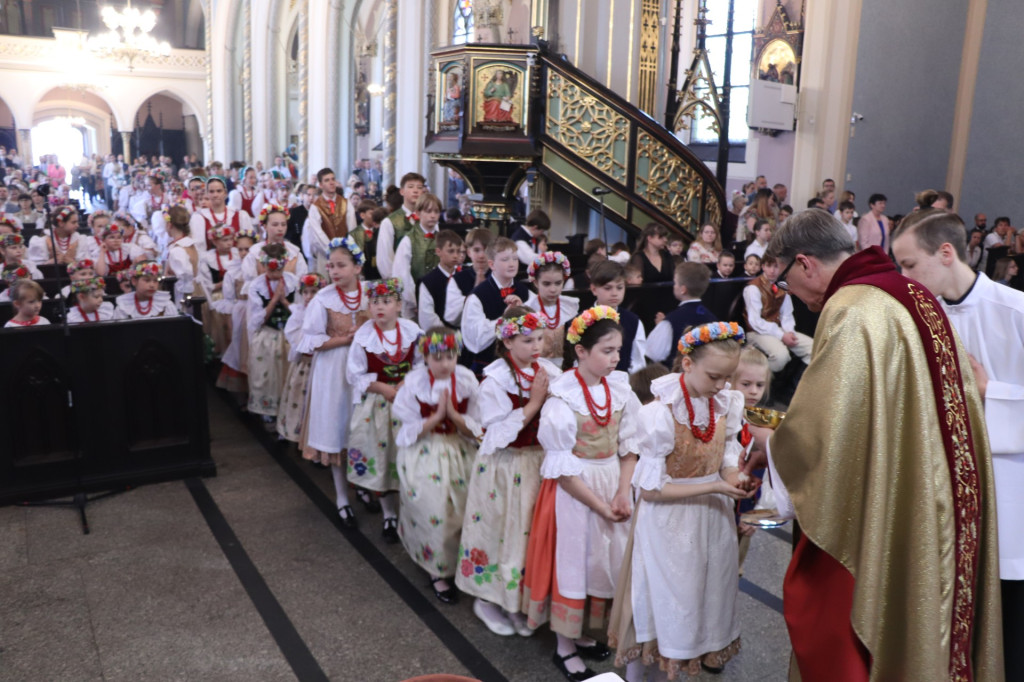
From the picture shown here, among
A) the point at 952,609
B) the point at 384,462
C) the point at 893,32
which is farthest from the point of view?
the point at 893,32

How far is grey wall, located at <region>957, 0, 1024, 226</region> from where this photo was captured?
13.6 meters

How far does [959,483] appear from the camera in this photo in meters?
2.44

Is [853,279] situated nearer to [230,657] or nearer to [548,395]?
[548,395]

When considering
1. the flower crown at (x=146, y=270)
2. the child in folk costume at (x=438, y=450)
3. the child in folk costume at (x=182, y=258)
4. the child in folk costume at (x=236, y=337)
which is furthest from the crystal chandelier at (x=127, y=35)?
the child in folk costume at (x=438, y=450)

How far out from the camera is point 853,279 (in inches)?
98.2

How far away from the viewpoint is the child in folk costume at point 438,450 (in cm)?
424

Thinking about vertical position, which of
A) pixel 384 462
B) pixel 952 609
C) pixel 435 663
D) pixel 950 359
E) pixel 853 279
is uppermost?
pixel 853 279

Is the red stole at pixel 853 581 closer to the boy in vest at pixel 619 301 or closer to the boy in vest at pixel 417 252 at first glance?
the boy in vest at pixel 619 301

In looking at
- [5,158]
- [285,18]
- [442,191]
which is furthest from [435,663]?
[5,158]

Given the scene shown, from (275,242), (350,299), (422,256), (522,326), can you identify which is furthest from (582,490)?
(275,242)

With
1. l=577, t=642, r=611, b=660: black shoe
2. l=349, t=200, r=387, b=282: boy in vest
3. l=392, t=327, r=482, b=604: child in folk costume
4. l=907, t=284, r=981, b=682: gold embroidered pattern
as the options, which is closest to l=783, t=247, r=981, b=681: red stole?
l=907, t=284, r=981, b=682: gold embroidered pattern

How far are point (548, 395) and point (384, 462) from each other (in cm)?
144

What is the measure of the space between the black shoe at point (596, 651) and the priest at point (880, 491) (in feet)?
4.64

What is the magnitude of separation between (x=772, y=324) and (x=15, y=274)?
6191 mm
